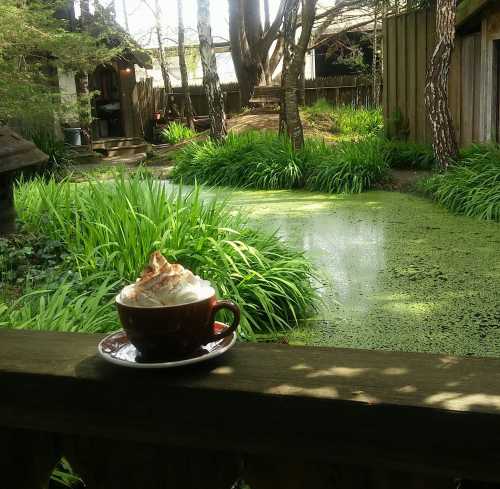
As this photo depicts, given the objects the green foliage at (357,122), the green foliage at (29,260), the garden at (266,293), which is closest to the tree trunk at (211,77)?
the garden at (266,293)

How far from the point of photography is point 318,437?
92 centimetres

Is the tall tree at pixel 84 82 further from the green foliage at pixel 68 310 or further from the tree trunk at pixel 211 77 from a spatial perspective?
the green foliage at pixel 68 310

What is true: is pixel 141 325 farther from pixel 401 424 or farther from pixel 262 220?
pixel 262 220

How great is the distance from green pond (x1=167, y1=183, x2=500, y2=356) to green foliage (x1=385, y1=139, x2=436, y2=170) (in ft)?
4.45

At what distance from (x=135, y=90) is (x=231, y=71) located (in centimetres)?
889

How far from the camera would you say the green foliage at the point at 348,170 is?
25.7 feet

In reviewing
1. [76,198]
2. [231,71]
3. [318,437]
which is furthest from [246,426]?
[231,71]

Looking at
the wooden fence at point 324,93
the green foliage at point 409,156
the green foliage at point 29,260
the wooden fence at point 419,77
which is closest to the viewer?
the green foliage at point 29,260

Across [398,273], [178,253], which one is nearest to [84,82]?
[398,273]

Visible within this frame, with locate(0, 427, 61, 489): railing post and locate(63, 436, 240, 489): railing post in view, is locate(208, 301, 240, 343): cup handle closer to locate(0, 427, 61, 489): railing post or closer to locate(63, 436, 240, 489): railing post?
locate(63, 436, 240, 489): railing post

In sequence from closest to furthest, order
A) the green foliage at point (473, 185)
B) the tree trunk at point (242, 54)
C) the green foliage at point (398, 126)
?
the green foliage at point (473, 185), the green foliage at point (398, 126), the tree trunk at point (242, 54)

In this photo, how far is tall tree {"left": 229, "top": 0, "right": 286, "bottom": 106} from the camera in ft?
49.0

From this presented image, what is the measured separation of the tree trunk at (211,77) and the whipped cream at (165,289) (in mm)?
9587

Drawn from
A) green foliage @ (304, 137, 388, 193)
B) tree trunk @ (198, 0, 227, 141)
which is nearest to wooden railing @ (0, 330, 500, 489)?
green foliage @ (304, 137, 388, 193)
